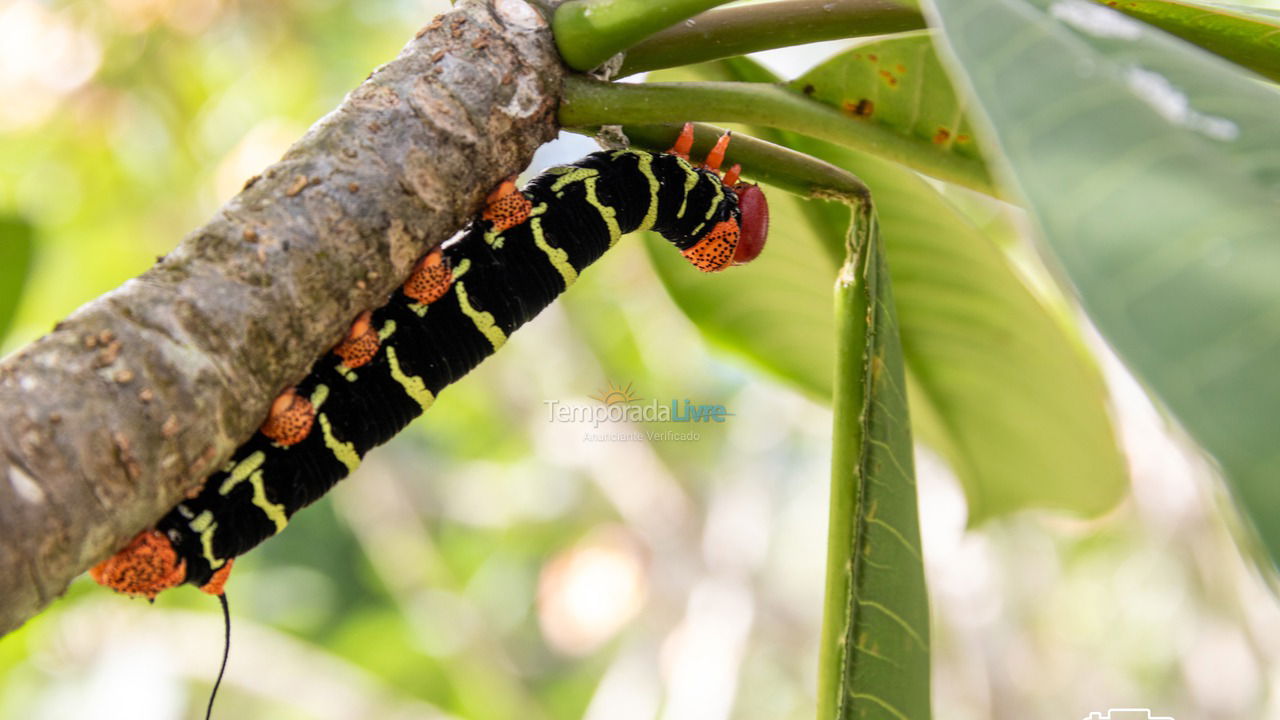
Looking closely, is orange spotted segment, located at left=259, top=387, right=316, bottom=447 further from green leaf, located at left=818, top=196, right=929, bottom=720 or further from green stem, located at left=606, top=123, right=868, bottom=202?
green leaf, located at left=818, top=196, right=929, bottom=720

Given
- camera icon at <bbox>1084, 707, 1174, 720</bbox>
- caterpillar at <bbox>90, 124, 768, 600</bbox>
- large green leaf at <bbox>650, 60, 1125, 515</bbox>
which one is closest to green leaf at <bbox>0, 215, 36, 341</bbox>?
caterpillar at <bbox>90, 124, 768, 600</bbox>

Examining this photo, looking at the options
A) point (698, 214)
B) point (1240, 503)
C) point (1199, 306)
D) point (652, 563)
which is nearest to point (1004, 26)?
point (1199, 306)

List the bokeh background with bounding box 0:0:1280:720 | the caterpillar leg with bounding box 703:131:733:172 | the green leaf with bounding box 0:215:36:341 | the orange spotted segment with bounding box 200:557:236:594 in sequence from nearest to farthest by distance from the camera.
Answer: the caterpillar leg with bounding box 703:131:733:172, the orange spotted segment with bounding box 200:557:236:594, the green leaf with bounding box 0:215:36:341, the bokeh background with bounding box 0:0:1280:720

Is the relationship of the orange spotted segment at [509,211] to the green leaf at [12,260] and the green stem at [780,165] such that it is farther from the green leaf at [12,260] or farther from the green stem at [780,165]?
the green leaf at [12,260]

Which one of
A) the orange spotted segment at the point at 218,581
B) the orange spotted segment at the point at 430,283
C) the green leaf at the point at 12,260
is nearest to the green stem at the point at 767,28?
the orange spotted segment at the point at 430,283

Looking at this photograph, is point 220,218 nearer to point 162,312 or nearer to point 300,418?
point 162,312

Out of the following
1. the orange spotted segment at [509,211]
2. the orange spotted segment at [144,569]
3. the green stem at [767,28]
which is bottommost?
the orange spotted segment at [144,569]
